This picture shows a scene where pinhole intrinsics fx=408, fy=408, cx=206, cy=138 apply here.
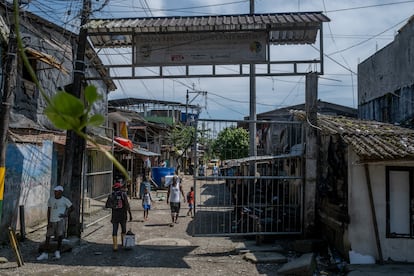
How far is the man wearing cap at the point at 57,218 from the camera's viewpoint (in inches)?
344

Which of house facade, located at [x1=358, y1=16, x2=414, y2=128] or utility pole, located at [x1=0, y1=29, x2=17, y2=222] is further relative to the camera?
house facade, located at [x1=358, y1=16, x2=414, y2=128]

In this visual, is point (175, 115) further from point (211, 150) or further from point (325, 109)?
point (211, 150)

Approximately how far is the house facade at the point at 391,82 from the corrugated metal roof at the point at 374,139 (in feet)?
11.6

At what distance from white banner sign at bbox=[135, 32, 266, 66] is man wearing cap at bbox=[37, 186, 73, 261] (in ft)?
12.1

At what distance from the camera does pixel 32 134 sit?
11703 millimetres

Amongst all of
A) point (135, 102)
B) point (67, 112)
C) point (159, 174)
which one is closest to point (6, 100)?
point (67, 112)

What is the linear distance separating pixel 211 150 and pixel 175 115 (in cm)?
3968

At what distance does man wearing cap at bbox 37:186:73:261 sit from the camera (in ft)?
28.7

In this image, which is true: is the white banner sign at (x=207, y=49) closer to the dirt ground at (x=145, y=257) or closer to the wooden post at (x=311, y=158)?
the wooden post at (x=311, y=158)

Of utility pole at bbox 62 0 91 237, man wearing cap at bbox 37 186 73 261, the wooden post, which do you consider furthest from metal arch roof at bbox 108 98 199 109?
the wooden post

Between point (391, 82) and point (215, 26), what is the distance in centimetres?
867

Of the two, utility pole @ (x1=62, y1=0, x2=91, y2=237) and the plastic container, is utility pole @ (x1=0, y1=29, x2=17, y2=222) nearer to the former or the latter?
utility pole @ (x1=62, y1=0, x2=91, y2=237)

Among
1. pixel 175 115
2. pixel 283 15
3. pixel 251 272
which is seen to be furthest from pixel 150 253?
pixel 175 115

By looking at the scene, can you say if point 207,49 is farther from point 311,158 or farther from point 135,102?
point 135,102
